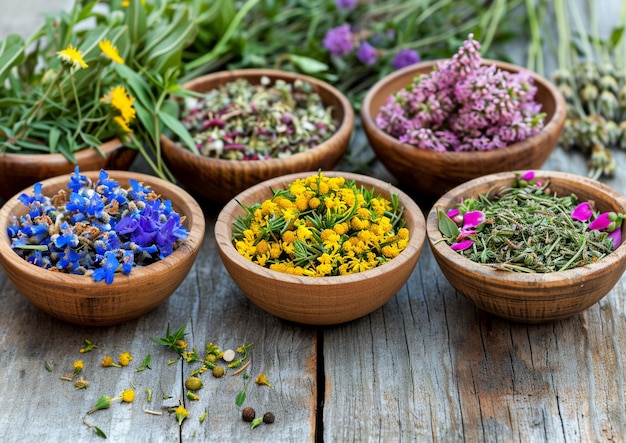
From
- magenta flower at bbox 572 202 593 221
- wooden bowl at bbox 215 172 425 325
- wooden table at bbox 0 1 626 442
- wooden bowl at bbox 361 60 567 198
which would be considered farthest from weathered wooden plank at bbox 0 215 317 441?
magenta flower at bbox 572 202 593 221

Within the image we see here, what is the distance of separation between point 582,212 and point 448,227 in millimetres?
350

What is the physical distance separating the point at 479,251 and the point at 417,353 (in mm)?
283

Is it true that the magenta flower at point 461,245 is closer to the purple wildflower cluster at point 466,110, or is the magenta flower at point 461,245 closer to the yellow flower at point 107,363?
the purple wildflower cluster at point 466,110

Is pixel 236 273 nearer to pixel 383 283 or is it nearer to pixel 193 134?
pixel 383 283

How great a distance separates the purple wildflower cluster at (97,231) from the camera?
1847 millimetres

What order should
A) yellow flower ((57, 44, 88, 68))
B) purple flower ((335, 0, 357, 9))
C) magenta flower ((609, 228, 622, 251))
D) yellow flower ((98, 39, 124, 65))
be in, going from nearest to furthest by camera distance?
magenta flower ((609, 228, 622, 251)), yellow flower ((57, 44, 88, 68)), yellow flower ((98, 39, 124, 65)), purple flower ((335, 0, 357, 9))

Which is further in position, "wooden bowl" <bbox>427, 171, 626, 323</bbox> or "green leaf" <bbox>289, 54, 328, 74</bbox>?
"green leaf" <bbox>289, 54, 328, 74</bbox>

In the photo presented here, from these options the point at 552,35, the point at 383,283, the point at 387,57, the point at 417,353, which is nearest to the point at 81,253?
the point at 383,283

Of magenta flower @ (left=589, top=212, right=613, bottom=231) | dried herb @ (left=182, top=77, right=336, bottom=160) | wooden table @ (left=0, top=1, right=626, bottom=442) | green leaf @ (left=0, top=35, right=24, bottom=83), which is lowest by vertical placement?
wooden table @ (left=0, top=1, right=626, bottom=442)

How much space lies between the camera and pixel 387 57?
3045 millimetres

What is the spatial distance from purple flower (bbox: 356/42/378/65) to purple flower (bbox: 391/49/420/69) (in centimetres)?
8

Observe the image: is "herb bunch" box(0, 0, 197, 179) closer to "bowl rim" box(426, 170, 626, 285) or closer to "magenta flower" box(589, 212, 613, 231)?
"bowl rim" box(426, 170, 626, 285)

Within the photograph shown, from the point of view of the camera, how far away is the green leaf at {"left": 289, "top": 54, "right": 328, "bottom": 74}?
2.80 m

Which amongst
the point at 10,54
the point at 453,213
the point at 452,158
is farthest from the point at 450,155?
the point at 10,54
